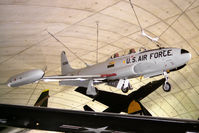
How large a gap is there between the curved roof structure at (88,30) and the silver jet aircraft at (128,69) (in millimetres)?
1997

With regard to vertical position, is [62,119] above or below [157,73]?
below

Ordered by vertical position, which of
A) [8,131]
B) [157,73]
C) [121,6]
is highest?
[121,6]

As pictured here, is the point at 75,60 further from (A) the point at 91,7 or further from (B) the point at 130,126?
(B) the point at 130,126

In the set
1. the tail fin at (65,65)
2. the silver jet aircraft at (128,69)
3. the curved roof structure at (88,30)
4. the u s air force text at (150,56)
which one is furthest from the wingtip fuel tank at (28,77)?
the tail fin at (65,65)

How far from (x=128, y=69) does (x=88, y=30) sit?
3.42m

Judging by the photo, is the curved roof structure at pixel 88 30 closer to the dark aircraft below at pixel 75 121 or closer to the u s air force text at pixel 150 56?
the u s air force text at pixel 150 56

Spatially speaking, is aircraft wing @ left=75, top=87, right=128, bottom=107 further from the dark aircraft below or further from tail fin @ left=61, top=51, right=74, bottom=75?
the dark aircraft below

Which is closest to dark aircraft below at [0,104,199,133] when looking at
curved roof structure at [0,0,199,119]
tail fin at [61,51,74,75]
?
curved roof structure at [0,0,199,119]

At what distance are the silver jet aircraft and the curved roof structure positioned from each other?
200 cm

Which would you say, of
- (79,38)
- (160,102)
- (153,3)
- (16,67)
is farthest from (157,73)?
(160,102)

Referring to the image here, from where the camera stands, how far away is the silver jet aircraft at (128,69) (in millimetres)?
9789

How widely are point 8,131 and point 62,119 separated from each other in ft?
→ 4.06

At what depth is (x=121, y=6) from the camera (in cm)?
1119

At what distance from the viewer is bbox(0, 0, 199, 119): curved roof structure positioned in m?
11.0
